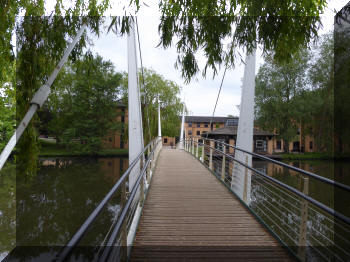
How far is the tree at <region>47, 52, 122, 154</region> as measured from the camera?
25734mm

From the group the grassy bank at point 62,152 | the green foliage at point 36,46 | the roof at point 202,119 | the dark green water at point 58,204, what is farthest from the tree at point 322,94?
the roof at point 202,119

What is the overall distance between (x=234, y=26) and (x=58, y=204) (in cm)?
1176

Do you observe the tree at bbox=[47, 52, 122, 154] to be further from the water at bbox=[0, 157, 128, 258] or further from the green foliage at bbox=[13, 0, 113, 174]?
the green foliage at bbox=[13, 0, 113, 174]

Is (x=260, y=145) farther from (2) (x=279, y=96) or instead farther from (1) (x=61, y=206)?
(1) (x=61, y=206)

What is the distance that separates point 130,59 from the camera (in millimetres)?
4441

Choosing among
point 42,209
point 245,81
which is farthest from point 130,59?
point 42,209

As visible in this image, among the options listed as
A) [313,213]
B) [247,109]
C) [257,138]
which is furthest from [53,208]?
[257,138]

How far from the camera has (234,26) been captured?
280 centimetres

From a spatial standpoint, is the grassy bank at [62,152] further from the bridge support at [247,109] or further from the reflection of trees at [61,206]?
the bridge support at [247,109]

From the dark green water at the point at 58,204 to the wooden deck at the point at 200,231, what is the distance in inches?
76.3

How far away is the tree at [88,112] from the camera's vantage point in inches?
1013

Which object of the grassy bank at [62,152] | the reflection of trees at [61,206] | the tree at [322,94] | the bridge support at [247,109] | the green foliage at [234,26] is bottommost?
the reflection of trees at [61,206]

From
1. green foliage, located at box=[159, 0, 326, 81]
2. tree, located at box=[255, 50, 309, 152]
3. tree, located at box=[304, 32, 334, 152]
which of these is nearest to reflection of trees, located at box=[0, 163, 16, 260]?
green foliage, located at box=[159, 0, 326, 81]

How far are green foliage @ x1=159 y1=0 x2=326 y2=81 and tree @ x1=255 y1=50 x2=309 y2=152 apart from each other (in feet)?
69.0
